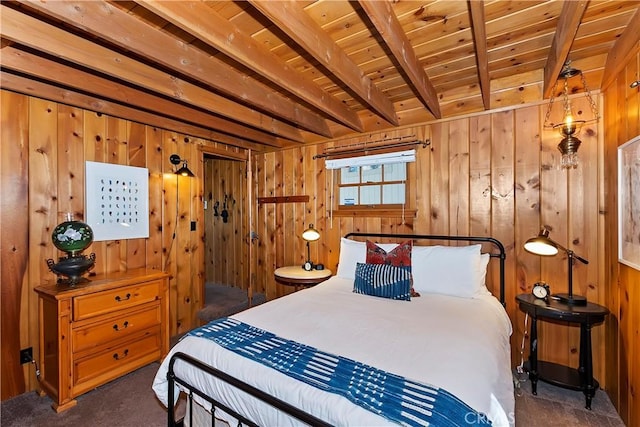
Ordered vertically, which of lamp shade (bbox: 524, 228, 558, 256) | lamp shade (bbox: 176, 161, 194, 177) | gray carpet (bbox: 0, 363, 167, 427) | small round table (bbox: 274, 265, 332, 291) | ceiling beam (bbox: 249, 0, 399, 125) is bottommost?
gray carpet (bbox: 0, 363, 167, 427)

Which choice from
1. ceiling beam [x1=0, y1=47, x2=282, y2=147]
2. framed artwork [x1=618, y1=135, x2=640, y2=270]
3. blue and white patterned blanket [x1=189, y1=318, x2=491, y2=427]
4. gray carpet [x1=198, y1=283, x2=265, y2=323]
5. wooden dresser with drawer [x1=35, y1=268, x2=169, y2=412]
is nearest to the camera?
blue and white patterned blanket [x1=189, y1=318, x2=491, y2=427]

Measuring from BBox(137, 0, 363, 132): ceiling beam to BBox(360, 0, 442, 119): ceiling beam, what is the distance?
753 millimetres

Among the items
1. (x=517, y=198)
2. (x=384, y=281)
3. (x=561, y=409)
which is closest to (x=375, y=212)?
(x=384, y=281)

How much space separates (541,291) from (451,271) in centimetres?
66

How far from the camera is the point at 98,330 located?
227cm

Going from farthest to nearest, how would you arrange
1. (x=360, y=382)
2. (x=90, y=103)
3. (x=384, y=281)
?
(x=90, y=103), (x=384, y=281), (x=360, y=382)

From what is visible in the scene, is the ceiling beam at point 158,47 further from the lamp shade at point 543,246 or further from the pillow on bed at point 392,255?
the lamp shade at point 543,246

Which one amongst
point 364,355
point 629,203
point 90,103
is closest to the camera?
point 364,355

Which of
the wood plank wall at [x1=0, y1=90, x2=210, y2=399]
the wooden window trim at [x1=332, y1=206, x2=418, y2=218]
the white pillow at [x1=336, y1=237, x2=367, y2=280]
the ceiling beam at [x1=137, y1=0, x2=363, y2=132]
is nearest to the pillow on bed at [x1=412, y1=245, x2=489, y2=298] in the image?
the white pillow at [x1=336, y1=237, x2=367, y2=280]

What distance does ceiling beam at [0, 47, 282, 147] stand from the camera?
184cm

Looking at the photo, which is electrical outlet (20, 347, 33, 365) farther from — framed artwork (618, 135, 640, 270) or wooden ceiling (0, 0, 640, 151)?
framed artwork (618, 135, 640, 270)

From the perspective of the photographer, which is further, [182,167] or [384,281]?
[182,167]

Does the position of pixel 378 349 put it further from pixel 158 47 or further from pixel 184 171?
pixel 184 171

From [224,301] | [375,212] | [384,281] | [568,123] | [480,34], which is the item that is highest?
[480,34]
